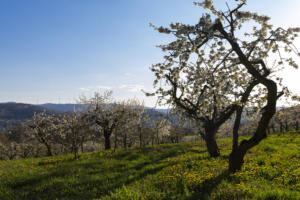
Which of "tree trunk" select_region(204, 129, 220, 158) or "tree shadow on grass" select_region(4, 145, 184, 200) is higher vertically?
"tree trunk" select_region(204, 129, 220, 158)

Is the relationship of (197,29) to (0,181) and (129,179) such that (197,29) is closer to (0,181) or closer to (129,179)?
(129,179)

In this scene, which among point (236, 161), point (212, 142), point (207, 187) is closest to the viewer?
point (207, 187)

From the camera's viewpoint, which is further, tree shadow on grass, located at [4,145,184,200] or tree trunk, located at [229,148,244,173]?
tree trunk, located at [229,148,244,173]

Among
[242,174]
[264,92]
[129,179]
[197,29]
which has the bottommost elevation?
[129,179]

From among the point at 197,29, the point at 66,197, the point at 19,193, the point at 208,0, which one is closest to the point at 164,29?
the point at 197,29

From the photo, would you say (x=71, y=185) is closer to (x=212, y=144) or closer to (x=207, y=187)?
(x=207, y=187)

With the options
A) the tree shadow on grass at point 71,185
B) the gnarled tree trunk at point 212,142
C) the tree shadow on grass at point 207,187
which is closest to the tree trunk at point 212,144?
the gnarled tree trunk at point 212,142

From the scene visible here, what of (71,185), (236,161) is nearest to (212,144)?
(236,161)

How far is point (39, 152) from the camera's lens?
2692 inches

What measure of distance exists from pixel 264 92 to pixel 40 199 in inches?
537

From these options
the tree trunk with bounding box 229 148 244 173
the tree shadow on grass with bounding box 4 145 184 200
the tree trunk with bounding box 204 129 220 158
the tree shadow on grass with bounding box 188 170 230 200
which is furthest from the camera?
the tree trunk with bounding box 204 129 220 158

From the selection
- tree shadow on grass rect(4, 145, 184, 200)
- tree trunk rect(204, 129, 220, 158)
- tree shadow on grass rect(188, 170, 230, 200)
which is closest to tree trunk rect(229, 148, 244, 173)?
tree shadow on grass rect(188, 170, 230, 200)

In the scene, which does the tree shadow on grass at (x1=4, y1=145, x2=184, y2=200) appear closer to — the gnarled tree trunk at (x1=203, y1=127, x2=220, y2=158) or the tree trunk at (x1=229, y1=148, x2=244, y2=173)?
the tree trunk at (x1=229, y1=148, x2=244, y2=173)

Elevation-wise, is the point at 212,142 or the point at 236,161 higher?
the point at 236,161
